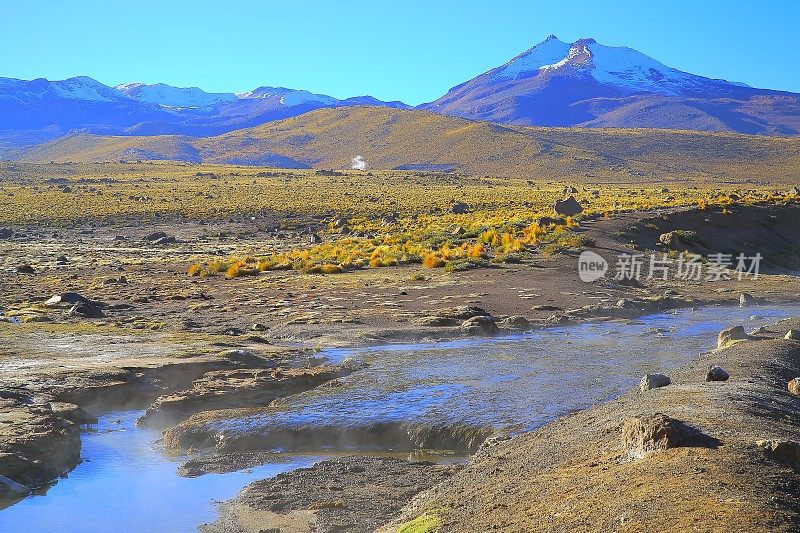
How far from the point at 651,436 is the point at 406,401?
5.99 metres

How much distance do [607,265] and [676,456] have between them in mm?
23732

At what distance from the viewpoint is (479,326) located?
2131 centimetres

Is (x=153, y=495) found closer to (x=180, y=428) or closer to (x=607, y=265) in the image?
(x=180, y=428)

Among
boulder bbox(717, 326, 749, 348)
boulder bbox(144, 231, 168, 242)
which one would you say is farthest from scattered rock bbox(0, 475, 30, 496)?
boulder bbox(144, 231, 168, 242)

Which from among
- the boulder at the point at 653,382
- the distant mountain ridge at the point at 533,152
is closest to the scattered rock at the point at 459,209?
the boulder at the point at 653,382

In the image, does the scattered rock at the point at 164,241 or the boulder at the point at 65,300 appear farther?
the scattered rock at the point at 164,241

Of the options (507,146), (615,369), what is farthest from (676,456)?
(507,146)

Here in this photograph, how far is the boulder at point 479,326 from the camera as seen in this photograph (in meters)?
21.2

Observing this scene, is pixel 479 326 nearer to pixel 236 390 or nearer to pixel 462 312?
pixel 462 312

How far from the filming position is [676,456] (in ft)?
27.2

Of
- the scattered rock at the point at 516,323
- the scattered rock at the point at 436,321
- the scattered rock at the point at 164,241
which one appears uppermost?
the scattered rock at the point at 516,323

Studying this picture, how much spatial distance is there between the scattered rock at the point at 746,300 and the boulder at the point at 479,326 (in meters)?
8.83

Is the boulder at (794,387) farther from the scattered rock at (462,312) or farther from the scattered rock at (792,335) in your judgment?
the scattered rock at (462,312)

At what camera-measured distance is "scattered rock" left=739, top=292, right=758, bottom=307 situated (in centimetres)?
2664
